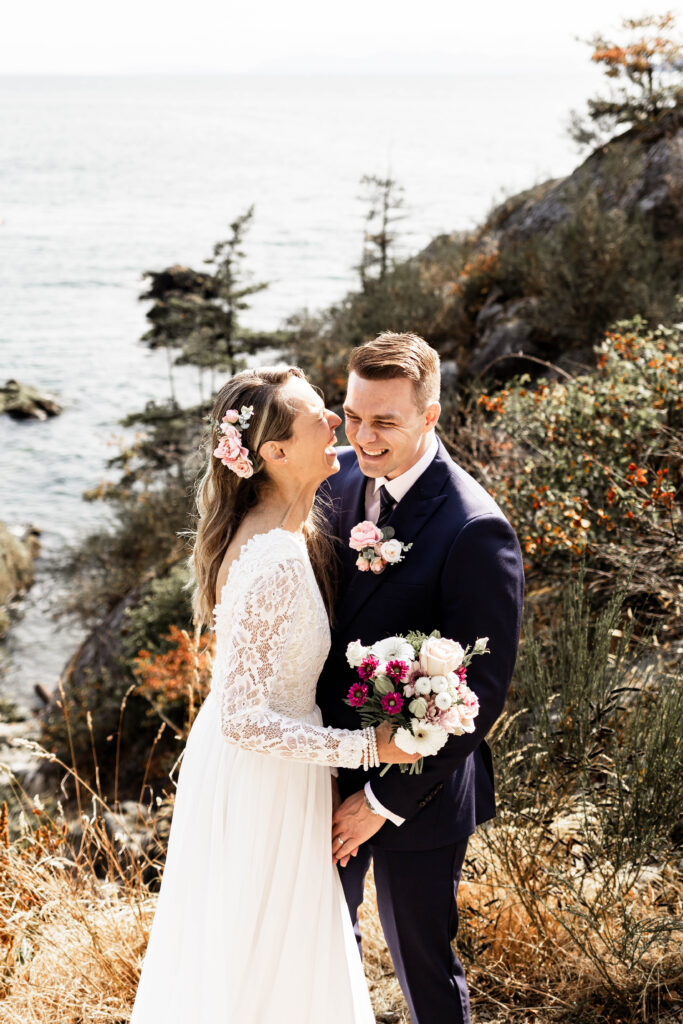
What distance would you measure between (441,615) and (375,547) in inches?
9.7

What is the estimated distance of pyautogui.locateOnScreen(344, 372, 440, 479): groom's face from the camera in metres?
2.28

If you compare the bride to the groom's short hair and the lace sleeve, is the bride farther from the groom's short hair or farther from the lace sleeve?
the groom's short hair

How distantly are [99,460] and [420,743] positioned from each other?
2121 centimetres

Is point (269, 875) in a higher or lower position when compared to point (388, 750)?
lower

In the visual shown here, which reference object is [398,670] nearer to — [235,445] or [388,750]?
[388,750]

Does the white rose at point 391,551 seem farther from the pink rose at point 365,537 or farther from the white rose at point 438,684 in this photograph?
the white rose at point 438,684

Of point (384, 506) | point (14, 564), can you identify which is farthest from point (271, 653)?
point (14, 564)

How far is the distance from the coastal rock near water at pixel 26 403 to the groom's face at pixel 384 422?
24639 mm

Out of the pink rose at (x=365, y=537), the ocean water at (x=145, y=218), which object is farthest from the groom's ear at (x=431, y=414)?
the ocean water at (x=145, y=218)

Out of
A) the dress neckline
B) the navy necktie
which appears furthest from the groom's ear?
the dress neckline

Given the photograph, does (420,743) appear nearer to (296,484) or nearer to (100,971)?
(296,484)

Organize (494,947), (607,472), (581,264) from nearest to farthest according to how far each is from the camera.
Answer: (494,947) → (607,472) → (581,264)

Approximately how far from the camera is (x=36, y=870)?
2789mm

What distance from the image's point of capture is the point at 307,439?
2316 mm
